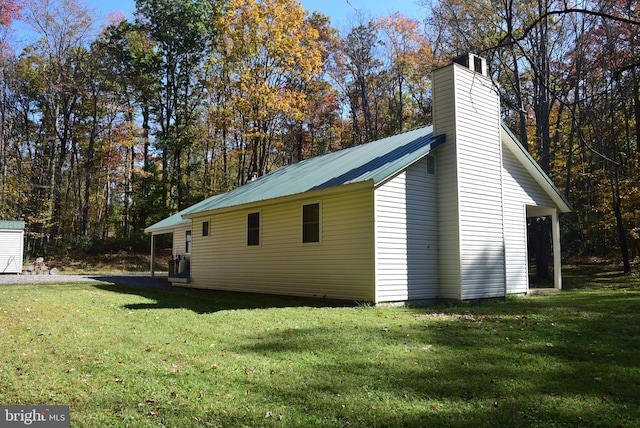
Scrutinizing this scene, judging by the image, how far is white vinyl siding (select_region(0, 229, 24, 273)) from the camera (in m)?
21.3

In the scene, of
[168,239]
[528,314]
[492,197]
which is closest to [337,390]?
[528,314]

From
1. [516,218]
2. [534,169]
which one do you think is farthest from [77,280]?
[534,169]

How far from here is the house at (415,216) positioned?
33.4 feet

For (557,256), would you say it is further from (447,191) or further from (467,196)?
(447,191)

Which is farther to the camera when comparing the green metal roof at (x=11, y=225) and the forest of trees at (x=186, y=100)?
the forest of trees at (x=186, y=100)

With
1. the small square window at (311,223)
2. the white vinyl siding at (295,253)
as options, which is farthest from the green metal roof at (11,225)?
the small square window at (311,223)

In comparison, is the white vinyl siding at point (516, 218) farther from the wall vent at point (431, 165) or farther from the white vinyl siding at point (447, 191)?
the wall vent at point (431, 165)

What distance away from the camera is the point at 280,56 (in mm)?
24531

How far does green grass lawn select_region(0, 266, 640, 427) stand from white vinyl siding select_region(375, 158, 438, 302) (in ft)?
4.65

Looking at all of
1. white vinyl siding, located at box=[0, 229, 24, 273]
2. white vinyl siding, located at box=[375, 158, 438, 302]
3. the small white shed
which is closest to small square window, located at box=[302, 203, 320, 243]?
white vinyl siding, located at box=[375, 158, 438, 302]

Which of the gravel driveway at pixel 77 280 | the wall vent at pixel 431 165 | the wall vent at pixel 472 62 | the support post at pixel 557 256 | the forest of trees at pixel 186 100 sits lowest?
the gravel driveway at pixel 77 280

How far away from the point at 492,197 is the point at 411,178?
8.37 feet

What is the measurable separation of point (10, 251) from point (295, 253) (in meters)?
16.7

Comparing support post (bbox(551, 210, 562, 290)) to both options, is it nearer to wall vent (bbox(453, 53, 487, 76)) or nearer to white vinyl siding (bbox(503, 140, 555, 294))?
white vinyl siding (bbox(503, 140, 555, 294))
